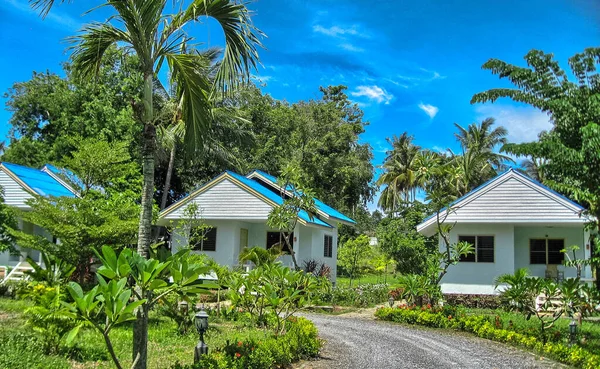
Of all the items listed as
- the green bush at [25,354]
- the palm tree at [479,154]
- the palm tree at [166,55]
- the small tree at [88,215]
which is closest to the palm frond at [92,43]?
the palm tree at [166,55]

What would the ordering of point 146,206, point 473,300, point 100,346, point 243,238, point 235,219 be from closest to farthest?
point 146,206, point 100,346, point 473,300, point 235,219, point 243,238

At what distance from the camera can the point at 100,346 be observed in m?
8.45

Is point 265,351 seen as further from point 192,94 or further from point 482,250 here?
point 482,250

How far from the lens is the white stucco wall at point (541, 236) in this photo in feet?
64.1

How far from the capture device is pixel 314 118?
38.8 meters

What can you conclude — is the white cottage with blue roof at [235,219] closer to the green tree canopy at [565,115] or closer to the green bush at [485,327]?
the green bush at [485,327]

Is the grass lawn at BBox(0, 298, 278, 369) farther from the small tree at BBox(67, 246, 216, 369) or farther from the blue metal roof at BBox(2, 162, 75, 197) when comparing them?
the blue metal roof at BBox(2, 162, 75, 197)

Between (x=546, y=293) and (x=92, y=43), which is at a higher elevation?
(x=92, y=43)

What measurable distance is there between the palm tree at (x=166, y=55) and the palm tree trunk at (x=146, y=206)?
10mm

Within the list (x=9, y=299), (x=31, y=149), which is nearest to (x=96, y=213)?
(x=9, y=299)

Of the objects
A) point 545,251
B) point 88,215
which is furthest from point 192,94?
point 545,251

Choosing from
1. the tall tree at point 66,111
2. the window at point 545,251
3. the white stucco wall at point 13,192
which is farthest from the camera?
the tall tree at point 66,111

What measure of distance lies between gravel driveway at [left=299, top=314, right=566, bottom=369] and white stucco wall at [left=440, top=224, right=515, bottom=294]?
632 cm

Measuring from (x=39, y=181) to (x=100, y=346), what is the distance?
16.2 meters
